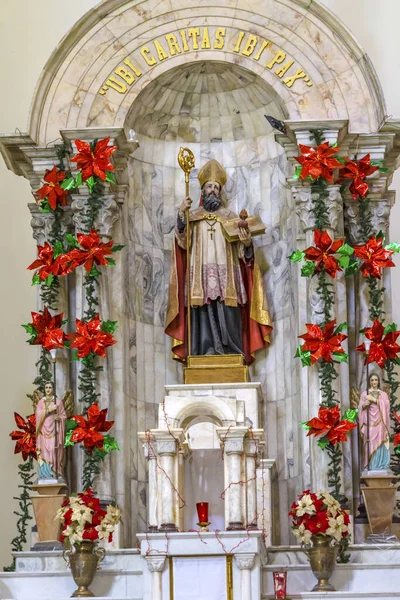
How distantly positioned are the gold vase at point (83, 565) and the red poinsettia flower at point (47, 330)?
2926 millimetres

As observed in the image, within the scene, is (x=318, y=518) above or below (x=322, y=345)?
below

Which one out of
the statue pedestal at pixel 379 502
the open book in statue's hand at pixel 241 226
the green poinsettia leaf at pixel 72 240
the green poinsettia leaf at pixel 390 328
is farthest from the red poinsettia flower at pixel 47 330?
the statue pedestal at pixel 379 502

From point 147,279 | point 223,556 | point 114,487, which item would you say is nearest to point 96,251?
point 147,279

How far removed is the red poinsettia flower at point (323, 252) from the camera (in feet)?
60.8

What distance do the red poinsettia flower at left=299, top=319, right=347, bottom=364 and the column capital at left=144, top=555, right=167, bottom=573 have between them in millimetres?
3447

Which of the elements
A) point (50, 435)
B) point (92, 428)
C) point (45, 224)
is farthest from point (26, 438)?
point (45, 224)

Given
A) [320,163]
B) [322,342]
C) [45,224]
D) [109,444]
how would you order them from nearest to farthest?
[109,444] < [322,342] < [320,163] < [45,224]

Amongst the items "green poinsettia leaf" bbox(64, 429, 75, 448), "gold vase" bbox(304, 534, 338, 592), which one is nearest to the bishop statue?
"green poinsettia leaf" bbox(64, 429, 75, 448)

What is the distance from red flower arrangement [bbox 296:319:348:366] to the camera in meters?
18.3

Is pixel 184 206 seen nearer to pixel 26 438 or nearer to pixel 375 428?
pixel 26 438

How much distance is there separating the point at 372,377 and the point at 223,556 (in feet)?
10.7

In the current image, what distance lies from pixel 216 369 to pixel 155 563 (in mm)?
3426

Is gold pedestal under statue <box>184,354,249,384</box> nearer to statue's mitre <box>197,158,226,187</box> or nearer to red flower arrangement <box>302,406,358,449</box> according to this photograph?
red flower arrangement <box>302,406,358,449</box>

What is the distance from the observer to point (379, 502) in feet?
58.4
